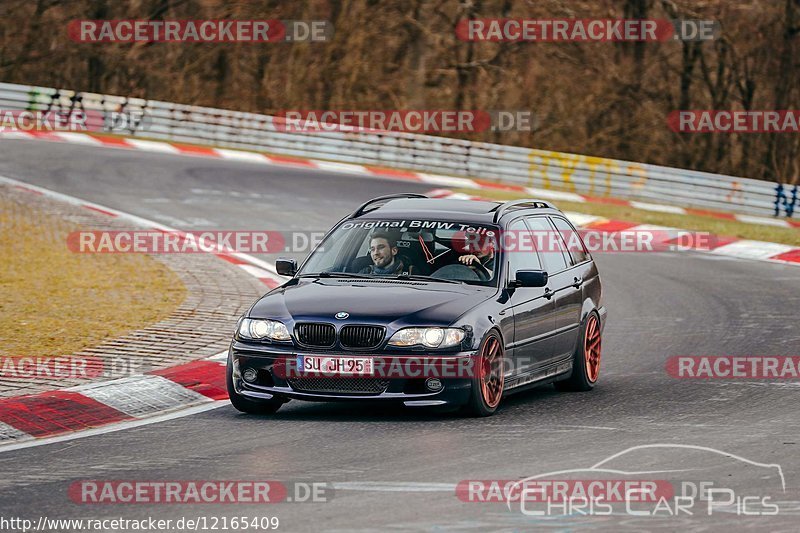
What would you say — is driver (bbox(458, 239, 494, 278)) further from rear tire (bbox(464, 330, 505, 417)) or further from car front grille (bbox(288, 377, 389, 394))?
car front grille (bbox(288, 377, 389, 394))

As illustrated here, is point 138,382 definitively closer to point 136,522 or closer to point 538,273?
point 538,273

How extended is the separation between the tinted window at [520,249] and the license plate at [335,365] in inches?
63.9

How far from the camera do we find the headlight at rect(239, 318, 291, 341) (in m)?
10.1

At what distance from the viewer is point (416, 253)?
11.1 meters

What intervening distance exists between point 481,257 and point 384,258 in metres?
0.73

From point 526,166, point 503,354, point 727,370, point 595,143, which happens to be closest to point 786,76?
point 595,143

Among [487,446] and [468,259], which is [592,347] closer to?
[468,259]

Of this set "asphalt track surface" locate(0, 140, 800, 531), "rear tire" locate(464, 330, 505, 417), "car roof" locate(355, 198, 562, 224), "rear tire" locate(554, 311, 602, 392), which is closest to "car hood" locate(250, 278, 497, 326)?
"rear tire" locate(464, 330, 505, 417)

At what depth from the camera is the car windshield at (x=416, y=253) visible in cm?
1098

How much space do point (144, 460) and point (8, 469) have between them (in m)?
0.79

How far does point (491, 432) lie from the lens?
381 inches

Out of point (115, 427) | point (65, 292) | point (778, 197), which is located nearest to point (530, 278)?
point (115, 427)

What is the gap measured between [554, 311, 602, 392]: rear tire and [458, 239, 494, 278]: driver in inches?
54.1

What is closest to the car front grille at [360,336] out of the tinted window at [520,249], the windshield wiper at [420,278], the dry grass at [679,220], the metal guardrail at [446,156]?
the windshield wiper at [420,278]
